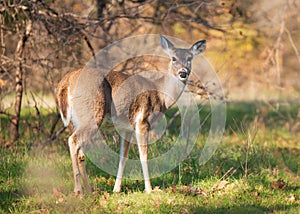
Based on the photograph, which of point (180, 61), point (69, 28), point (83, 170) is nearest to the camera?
point (83, 170)

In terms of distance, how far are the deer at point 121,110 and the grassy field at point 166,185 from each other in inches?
9.3

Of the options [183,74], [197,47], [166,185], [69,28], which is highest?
[69,28]

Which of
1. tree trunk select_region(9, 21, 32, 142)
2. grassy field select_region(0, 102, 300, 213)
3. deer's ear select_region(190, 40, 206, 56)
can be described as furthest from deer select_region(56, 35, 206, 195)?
tree trunk select_region(9, 21, 32, 142)

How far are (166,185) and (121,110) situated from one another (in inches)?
38.2

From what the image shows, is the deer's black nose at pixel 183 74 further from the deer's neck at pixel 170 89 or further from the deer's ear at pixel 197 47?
the deer's ear at pixel 197 47

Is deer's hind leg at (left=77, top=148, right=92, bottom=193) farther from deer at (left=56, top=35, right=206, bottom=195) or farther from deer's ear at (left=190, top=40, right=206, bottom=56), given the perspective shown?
deer's ear at (left=190, top=40, right=206, bottom=56)

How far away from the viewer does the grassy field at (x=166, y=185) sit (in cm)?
534

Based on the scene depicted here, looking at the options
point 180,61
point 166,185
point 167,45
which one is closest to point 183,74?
point 180,61

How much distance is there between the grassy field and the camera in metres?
5.34

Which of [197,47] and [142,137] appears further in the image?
[197,47]

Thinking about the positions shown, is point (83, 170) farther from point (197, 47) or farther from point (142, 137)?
point (197, 47)

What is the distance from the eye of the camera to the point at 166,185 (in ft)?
20.9

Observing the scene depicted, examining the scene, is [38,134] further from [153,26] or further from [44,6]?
[153,26]

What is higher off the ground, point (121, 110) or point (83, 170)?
point (121, 110)
